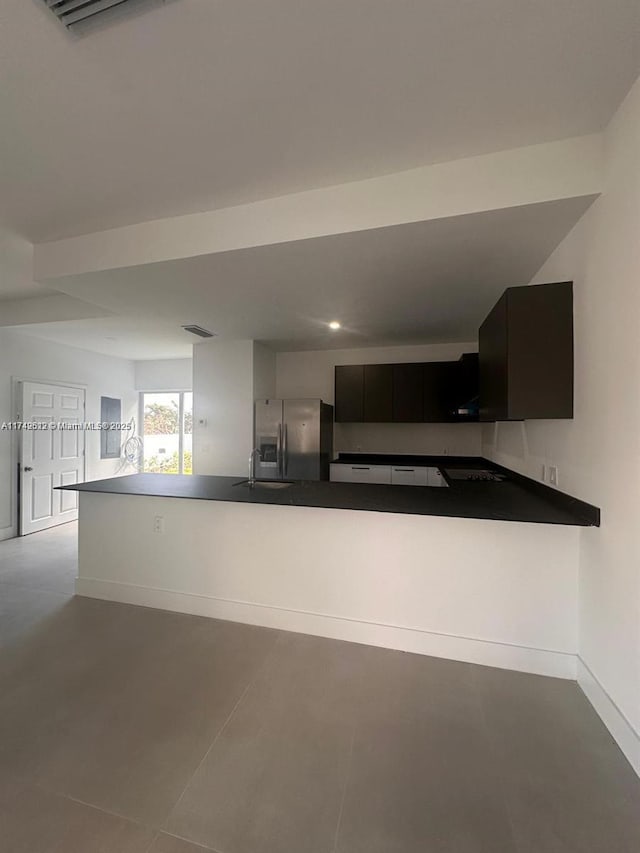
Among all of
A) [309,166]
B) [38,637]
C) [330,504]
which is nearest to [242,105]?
[309,166]

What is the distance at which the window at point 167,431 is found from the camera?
636 centimetres

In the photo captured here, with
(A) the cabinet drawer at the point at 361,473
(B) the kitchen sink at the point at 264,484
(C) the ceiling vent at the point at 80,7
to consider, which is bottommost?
(A) the cabinet drawer at the point at 361,473

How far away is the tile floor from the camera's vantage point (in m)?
1.16

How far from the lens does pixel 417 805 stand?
1.24m

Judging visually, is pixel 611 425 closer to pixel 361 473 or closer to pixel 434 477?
pixel 434 477

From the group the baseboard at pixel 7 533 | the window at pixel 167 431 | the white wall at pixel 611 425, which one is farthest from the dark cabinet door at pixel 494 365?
the baseboard at pixel 7 533

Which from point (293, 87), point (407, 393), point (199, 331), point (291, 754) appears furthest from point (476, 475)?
point (199, 331)

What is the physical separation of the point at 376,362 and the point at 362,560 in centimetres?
327

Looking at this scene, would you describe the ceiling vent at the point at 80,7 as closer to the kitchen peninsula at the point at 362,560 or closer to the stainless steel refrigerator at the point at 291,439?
the kitchen peninsula at the point at 362,560

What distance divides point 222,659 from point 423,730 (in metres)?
1.13

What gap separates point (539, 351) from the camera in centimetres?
193

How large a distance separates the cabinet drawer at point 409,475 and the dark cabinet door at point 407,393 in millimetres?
669

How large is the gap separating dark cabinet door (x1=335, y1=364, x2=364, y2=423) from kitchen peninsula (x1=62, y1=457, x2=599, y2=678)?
206cm

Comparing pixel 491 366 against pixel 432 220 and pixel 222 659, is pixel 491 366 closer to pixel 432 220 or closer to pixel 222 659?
pixel 432 220
